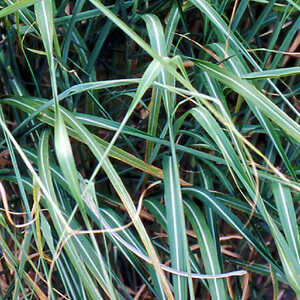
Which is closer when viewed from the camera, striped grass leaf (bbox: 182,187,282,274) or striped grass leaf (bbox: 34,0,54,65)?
striped grass leaf (bbox: 34,0,54,65)

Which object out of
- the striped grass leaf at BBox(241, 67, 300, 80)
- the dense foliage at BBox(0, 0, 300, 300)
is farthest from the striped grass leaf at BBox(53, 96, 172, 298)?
the striped grass leaf at BBox(241, 67, 300, 80)

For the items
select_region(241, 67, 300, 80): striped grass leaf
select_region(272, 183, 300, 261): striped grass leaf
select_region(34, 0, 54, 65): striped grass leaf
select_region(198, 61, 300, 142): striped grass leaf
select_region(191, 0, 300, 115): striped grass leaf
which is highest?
select_region(34, 0, 54, 65): striped grass leaf

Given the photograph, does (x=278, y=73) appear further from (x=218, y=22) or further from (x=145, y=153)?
(x=145, y=153)

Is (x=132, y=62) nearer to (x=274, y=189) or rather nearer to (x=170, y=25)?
(x=170, y=25)

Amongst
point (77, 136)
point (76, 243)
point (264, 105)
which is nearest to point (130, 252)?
point (76, 243)

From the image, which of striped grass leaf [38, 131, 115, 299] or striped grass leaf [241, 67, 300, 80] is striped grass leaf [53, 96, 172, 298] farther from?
striped grass leaf [241, 67, 300, 80]

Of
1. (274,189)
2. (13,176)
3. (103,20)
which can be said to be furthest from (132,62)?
(274,189)

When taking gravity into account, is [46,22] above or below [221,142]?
above
